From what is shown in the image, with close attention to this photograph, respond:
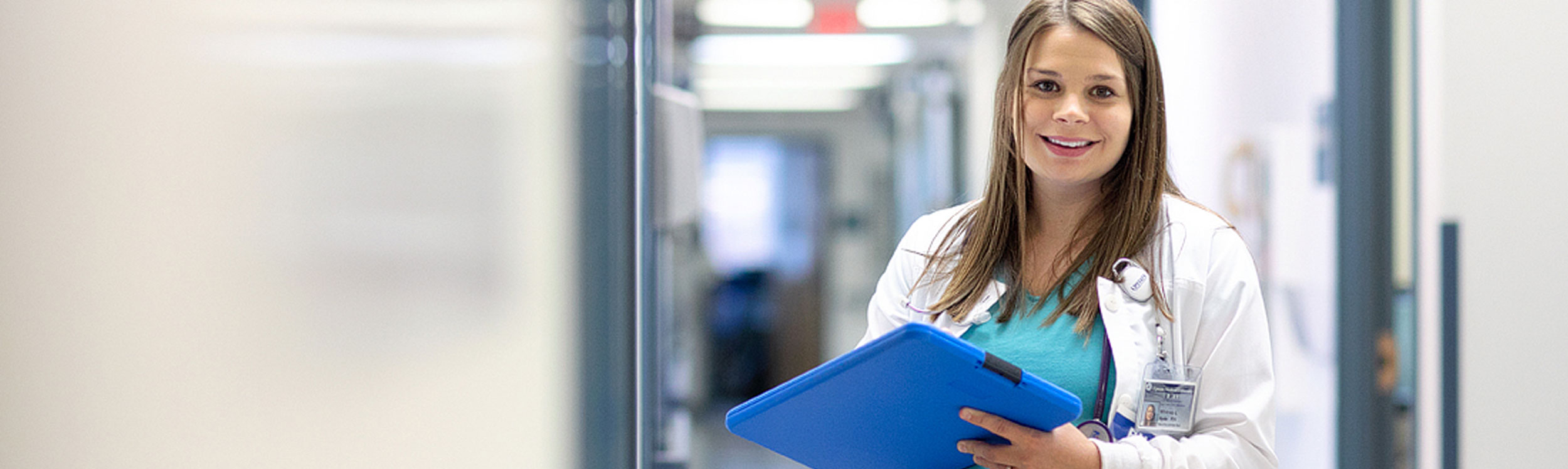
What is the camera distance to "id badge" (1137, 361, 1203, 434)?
1.12 m

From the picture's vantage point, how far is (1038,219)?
1.29 metres

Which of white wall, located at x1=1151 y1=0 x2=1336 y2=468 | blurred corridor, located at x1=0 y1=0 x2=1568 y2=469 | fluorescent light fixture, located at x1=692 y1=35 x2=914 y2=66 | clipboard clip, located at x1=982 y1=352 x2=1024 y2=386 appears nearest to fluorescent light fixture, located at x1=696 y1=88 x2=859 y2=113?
blurred corridor, located at x1=0 y1=0 x2=1568 y2=469

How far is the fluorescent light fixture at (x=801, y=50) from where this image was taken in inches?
136

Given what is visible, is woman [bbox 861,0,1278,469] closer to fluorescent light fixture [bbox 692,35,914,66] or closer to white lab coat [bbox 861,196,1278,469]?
white lab coat [bbox 861,196,1278,469]

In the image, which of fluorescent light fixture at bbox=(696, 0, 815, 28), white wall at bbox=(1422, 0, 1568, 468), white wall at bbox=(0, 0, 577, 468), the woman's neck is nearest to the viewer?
white wall at bbox=(0, 0, 577, 468)

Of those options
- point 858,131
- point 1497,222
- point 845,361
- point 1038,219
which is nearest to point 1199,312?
point 1038,219

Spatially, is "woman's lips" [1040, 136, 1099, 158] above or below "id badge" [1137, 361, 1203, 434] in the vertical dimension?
above

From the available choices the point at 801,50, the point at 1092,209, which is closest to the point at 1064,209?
the point at 1092,209

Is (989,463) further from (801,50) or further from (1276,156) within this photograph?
(801,50)

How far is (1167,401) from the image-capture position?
3.69ft

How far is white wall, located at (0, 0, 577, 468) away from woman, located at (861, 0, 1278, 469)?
0.66 meters

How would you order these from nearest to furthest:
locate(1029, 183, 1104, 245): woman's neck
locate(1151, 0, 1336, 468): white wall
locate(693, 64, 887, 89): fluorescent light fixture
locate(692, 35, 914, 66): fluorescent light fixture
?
1. locate(1029, 183, 1104, 245): woman's neck
2. locate(1151, 0, 1336, 468): white wall
3. locate(692, 35, 914, 66): fluorescent light fixture
4. locate(693, 64, 887, 89): fluorescent light fixture

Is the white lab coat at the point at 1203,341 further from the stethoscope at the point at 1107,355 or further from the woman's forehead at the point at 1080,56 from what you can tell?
the woman's forehead at the point at 1080,56

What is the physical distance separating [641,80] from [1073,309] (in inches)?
53.6
